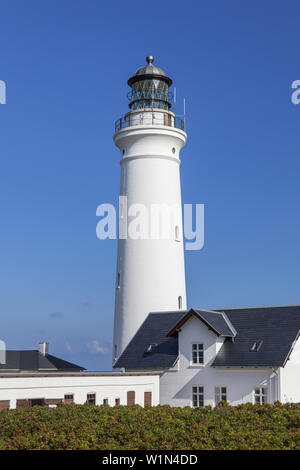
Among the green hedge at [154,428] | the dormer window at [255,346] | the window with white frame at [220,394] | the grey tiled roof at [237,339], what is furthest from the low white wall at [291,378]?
the green hedge at [154,428]

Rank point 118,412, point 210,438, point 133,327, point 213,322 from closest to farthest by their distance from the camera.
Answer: point 210,438 → point 118,412 → point 213,322 → point 133,327

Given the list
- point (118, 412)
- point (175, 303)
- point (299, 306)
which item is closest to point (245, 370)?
point (299, 306)

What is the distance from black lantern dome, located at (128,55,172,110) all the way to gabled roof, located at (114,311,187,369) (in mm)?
14517

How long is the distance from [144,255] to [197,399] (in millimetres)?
10113

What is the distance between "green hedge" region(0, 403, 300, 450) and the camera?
57.5ft

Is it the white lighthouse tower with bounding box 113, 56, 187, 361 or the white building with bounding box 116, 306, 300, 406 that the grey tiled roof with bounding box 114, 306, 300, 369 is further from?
the white lighthouse tower with bounding box 113, 56, 187, 361

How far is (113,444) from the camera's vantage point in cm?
1827

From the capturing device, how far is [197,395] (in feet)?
118

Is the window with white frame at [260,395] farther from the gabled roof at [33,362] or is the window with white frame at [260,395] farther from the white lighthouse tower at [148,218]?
the gabled roof at [33,362]

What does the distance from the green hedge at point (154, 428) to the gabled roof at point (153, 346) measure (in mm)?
14747

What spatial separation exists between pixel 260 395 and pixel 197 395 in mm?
3967

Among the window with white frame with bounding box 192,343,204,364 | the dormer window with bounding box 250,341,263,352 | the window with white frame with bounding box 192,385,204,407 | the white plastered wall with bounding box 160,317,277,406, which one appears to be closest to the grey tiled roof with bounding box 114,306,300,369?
the dormer window with bounding box 250,341,263,352

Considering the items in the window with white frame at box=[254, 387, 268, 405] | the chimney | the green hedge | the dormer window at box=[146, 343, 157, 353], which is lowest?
the green hedge
